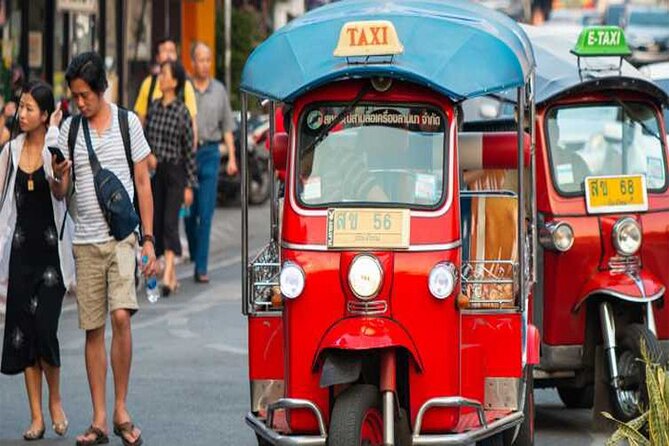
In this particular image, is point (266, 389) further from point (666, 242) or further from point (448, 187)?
point (666, 242)

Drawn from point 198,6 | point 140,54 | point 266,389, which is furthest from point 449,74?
point 198,6

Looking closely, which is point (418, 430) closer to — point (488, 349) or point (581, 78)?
point (488, 349)

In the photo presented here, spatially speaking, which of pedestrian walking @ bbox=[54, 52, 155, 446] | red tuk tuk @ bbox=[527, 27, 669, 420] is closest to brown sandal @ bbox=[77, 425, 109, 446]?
pedestrian walking @ bbox=[54, 52, 155, 446]

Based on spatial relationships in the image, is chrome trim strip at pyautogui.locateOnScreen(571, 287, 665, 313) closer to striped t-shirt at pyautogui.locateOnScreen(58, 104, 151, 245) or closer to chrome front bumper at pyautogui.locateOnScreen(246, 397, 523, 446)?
chrome front bumper at pyautogui.locateOnScreen(246, 397, 523, 446)

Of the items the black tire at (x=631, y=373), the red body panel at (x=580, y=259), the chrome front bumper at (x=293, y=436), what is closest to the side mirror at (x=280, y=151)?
the chrome front bumper at (x=293, y=436)

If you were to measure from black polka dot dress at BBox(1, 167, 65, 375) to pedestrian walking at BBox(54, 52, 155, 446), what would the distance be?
9.4 inches

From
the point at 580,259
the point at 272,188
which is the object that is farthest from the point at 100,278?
the point at 580,259

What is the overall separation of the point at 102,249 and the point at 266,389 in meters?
1.68

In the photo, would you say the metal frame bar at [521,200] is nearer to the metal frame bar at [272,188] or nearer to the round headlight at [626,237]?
the metal frame bar at [272,188]

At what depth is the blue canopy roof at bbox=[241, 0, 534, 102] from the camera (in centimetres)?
794

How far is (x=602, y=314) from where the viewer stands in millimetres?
10016

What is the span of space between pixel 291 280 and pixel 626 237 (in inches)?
109

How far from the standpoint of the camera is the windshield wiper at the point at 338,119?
26.7ft

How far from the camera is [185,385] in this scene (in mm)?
11656
